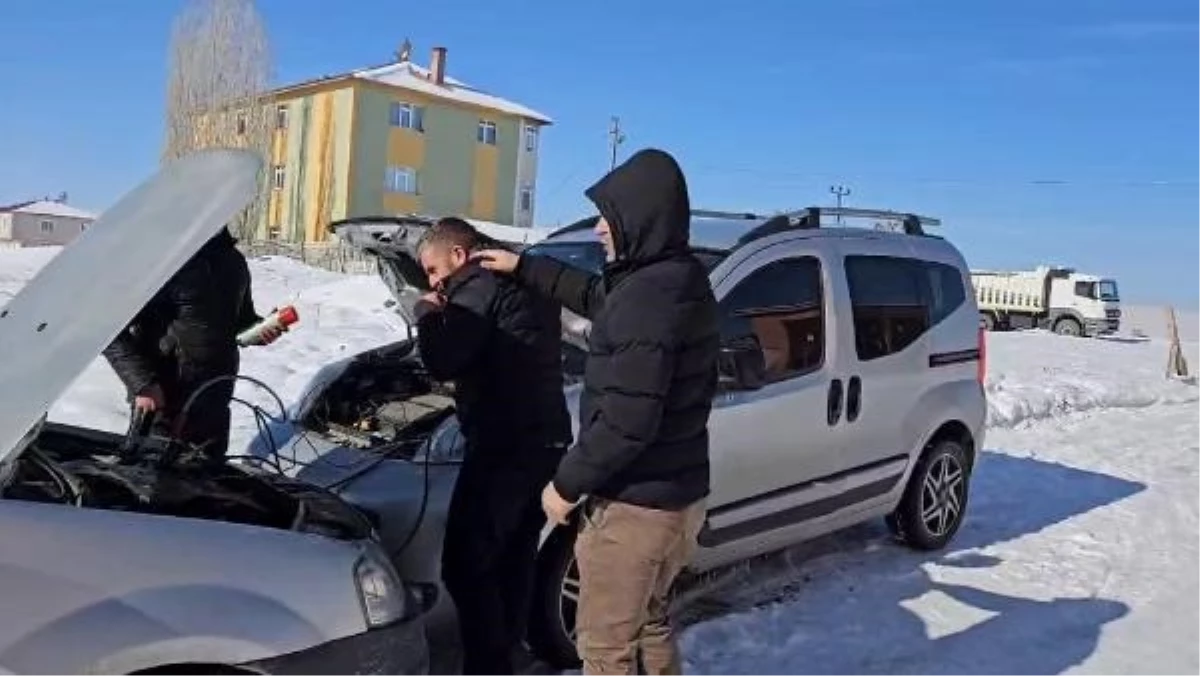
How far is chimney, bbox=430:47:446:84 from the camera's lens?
5125cm

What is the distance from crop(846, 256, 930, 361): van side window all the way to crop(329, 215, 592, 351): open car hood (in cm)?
184

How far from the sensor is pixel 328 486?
14.2ft

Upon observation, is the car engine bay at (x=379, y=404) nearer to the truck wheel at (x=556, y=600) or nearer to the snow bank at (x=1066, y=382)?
the truck wheel at (x=556, y=600)

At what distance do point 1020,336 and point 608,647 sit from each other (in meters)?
26.7

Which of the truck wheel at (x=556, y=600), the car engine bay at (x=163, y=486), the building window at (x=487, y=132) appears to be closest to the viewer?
the car engine bay at (x=163, y=486)

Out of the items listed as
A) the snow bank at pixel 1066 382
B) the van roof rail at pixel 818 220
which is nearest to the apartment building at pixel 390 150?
the snow bank at pixel 1066 382

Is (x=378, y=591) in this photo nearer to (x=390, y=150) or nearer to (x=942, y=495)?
(x=942, y=495)

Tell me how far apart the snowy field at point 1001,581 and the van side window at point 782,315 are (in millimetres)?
1181

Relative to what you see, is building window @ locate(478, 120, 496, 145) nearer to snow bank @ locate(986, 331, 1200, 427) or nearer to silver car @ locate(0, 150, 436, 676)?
snow bank @ locate(986, 331, 1200, 427)

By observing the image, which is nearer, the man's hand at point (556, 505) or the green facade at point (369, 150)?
the man's hand at point (556, 505)

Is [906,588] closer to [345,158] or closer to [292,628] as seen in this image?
[292,628]

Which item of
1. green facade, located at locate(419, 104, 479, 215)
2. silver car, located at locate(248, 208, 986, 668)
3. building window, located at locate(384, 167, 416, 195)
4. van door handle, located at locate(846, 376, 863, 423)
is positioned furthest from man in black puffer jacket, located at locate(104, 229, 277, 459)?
green facade, located at locate(419, 104, 479, 215)

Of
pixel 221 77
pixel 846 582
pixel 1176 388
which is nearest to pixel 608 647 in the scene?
pixel 846 582

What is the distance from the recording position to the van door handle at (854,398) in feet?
19.0
